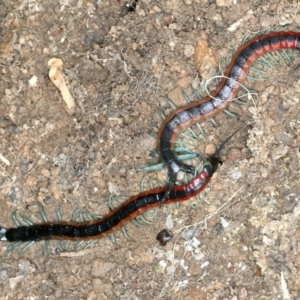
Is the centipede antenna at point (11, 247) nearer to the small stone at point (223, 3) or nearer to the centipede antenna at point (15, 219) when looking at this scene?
the centipede antenna at point (15, 219)

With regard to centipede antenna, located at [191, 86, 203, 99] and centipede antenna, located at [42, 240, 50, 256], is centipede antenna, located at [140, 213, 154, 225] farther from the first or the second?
centipede antenna, located at [191, 86, 203, 99]

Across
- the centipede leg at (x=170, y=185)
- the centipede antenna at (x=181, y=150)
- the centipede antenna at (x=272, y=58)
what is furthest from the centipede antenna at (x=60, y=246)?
the centipede antenna at (x=272, y=58)

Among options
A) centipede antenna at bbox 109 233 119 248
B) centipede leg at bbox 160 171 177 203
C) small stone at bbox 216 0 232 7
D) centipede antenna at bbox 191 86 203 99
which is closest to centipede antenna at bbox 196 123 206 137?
centipede antenna at bbox 191 86 203 99

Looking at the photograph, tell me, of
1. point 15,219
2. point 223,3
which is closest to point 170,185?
point 15,219

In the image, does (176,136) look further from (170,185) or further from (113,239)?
(113,239)

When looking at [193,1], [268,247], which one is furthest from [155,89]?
[268,247]

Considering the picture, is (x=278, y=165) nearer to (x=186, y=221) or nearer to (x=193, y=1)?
(x=186, y=221)
